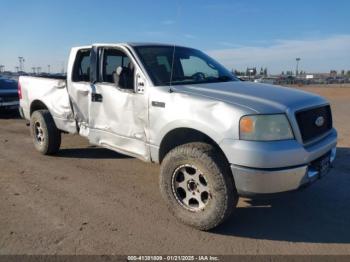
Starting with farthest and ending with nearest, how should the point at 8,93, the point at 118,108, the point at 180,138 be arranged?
the point at 8,93
the point at 118,108
the point at 180,138

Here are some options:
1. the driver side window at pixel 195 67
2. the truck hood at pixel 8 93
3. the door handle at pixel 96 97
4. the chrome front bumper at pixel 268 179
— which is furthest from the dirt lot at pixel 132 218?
the truck hood at pixel 8 93

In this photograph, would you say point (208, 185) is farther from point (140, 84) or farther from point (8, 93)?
point (8, 93)

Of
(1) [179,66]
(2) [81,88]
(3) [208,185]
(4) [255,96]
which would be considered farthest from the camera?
(2) [81,88]

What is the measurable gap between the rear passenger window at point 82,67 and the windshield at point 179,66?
124 centimetres

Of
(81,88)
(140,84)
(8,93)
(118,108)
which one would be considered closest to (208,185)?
(140,84)

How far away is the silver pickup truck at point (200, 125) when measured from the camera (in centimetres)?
335

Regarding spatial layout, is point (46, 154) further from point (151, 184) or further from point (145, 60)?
point (145, 60)

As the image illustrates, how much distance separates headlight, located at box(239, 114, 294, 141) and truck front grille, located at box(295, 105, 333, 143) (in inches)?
11.2

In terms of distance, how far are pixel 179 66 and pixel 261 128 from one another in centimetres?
188

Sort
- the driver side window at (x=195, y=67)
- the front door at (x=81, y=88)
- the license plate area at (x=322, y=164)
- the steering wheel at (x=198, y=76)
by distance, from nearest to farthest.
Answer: the license plate area at (x=322, y=164)
the steering wheel at (x=198, y=76)
the driver side window at (x=195, y=67)
the front door at (x=81, y=88)

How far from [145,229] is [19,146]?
189 inches

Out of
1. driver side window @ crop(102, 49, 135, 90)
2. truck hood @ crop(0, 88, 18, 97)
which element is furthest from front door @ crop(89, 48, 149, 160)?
truck hood @ crop(0, 88, 18, 97)

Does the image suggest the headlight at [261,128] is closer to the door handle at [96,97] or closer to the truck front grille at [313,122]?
the truck front grille at [313,122]

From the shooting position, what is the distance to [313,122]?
383 cm
